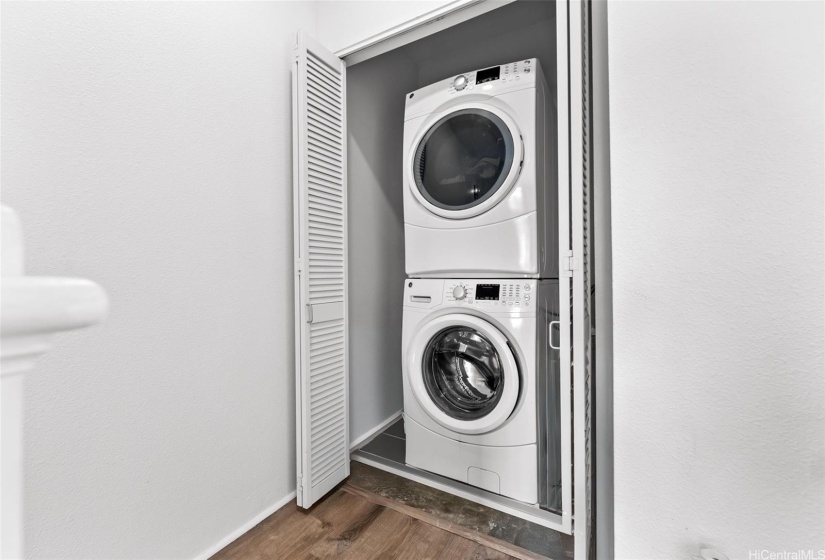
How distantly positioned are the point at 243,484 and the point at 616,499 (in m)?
1.25

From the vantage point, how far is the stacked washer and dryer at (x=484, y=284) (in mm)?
1551

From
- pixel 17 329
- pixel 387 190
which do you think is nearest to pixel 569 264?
pixel 17 329

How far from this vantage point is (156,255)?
1143 mm

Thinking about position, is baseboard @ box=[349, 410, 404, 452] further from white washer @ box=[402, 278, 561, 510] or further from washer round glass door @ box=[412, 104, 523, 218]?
washer round glass door @ box=[412, 104, 523, 218]

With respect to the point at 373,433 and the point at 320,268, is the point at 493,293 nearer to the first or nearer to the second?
the point at 320,268

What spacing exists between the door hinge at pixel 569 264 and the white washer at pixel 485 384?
0.36 meters

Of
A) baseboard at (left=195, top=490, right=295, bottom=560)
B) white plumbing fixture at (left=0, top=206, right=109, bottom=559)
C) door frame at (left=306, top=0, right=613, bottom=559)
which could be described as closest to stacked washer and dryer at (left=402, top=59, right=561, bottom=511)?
door frame at (left=306, top=0, right=613, bottom=559)

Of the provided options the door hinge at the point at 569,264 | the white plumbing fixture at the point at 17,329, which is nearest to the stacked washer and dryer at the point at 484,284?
the door hinge at the point at 569,264

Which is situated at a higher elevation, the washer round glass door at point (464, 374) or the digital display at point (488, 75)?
the digital display at point (488, 75)

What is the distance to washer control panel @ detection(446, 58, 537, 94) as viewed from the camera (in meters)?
1.60

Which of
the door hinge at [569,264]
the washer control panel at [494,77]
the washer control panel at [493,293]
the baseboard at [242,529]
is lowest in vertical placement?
the baseboard at [242,529]

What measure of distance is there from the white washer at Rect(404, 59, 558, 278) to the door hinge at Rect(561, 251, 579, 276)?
0.36m

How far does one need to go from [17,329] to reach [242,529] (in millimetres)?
1561

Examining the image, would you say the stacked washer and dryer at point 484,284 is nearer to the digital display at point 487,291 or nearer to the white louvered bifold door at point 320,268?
the digital display at point 487,291
